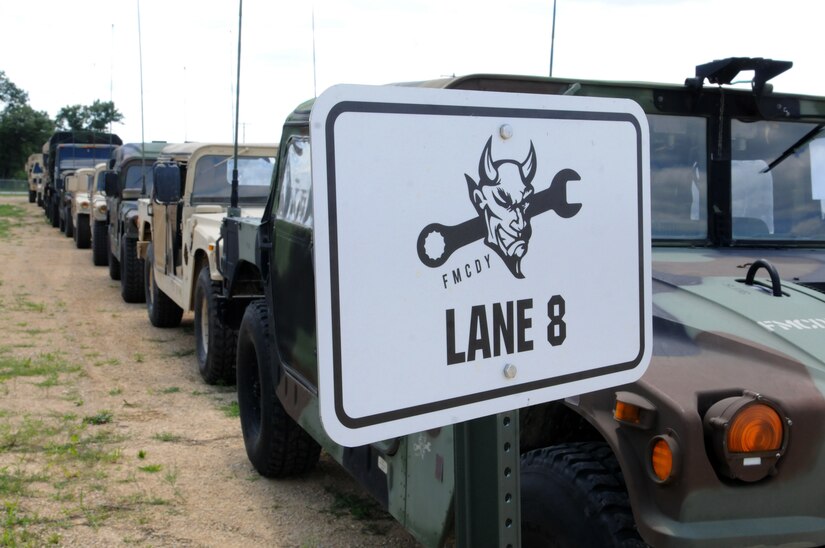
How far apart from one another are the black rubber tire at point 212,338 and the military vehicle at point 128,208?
10.9ft

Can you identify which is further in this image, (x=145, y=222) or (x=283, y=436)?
(x=145, y=222)

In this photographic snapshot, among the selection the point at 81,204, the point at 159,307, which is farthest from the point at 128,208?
the point at 81,204

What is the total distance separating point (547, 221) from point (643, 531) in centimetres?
94

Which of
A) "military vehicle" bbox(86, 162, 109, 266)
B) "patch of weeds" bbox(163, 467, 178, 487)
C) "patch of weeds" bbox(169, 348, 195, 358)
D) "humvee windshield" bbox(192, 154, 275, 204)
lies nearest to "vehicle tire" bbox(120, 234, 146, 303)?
"patch of weeds" bbox(169, 348, 195, 358)

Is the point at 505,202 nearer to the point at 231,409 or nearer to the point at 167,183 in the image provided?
the point at 231,409

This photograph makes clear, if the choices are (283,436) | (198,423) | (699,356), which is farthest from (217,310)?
(699,356)

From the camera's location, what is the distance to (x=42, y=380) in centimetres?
664

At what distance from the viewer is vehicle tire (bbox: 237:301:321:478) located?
416 cm

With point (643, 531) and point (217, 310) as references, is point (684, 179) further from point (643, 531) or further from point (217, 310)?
point (217, 310)

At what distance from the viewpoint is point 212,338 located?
6375 mm

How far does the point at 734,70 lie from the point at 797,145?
45 cm

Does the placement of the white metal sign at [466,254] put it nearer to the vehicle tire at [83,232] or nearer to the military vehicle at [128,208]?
the military vehicle at [128,208]

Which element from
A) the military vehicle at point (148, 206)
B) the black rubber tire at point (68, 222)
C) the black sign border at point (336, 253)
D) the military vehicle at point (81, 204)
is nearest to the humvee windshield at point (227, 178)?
the military vehicle at point (148, 206)

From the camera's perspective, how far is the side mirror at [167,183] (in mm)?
7094
